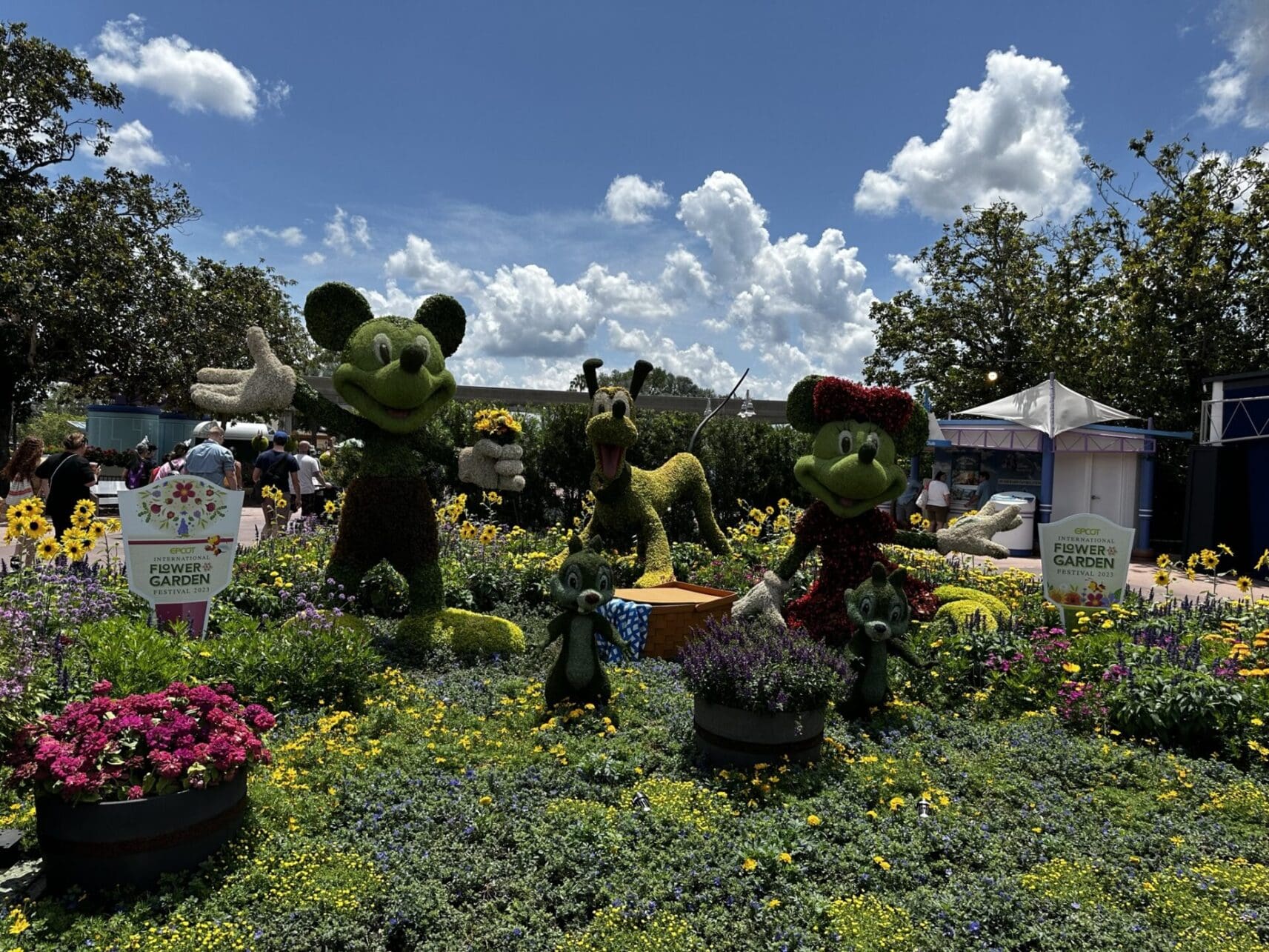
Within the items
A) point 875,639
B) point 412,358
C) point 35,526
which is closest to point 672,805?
point 875,639

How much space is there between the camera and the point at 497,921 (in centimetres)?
258

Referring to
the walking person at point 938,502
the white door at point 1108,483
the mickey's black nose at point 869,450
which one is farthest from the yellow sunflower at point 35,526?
the white door at point 1108,483

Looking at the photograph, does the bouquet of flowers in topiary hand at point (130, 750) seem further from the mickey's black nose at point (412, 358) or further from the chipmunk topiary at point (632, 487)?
the chipmunk topiary at point (632, 487)

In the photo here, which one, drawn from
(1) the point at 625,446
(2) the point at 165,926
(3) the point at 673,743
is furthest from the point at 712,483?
(2) the point at 165,926

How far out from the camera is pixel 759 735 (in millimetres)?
3666

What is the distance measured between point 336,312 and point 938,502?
37.3 feet

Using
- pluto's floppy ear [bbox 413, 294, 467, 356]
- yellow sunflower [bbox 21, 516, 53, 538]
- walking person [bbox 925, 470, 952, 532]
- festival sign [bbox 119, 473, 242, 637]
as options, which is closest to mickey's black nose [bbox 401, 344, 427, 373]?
pluto's floppy ear [bbox 413, 294, 467, 356]

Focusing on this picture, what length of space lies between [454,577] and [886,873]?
4.83 metres

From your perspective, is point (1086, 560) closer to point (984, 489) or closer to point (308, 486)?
point (984, 489)

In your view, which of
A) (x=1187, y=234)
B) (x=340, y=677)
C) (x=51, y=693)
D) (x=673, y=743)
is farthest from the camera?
(x=1187, y=234)

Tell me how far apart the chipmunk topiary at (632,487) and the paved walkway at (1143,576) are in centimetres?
321

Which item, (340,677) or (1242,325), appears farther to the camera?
(1242,325)

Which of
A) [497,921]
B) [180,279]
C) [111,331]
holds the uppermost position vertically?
[180,279]

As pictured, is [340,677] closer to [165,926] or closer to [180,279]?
[165,926]
